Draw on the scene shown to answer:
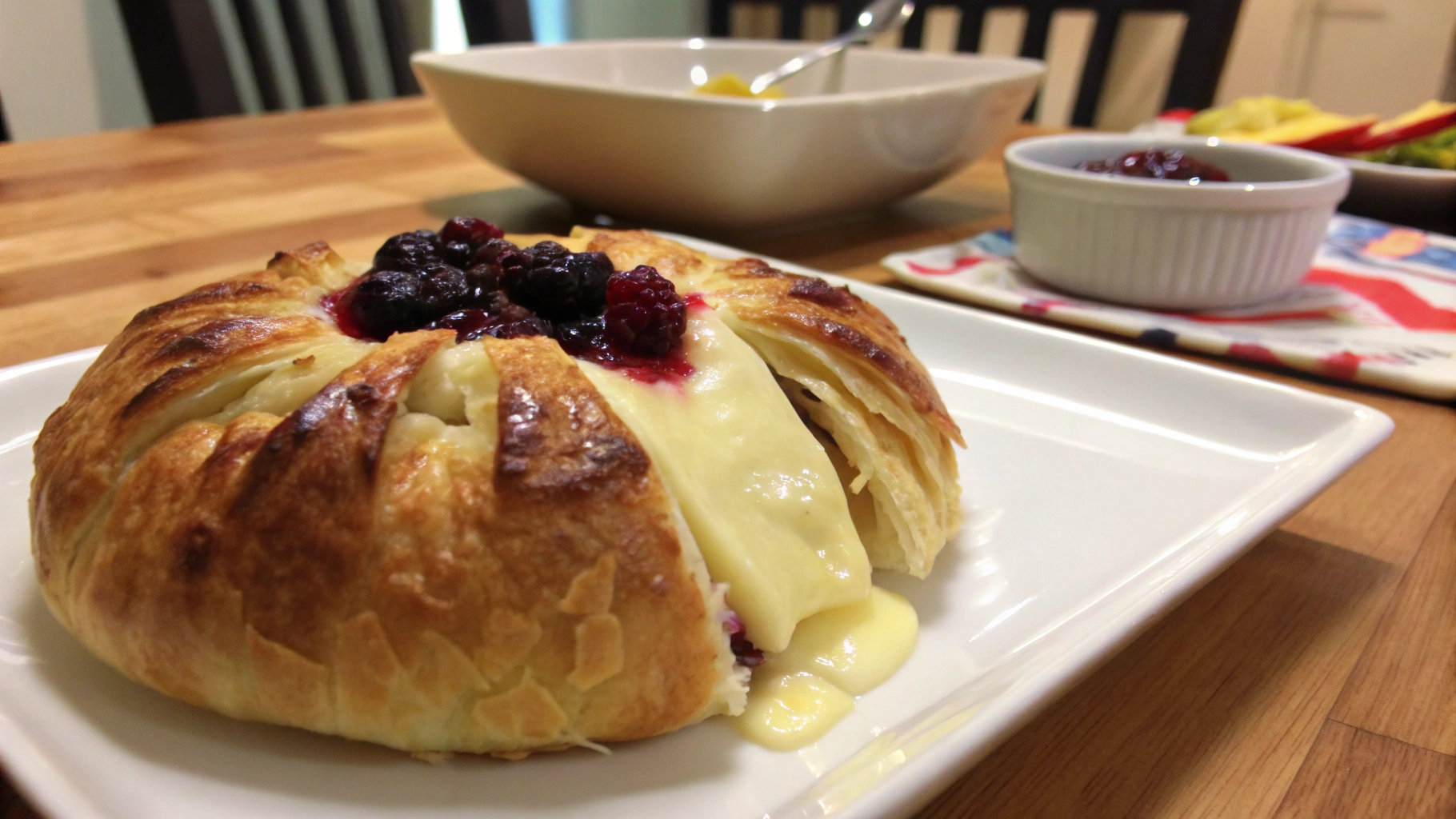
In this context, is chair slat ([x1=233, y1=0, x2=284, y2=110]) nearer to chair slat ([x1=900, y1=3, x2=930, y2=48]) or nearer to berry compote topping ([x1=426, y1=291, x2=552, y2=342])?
chair slat ([x1=900, y1=3, x2=930, y2=48])

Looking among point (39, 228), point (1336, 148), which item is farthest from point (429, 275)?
point (1336, 148)

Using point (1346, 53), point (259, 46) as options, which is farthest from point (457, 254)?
point (1346, 53)

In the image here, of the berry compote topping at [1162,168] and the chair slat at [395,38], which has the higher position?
the berry compote topping at [1162,168]

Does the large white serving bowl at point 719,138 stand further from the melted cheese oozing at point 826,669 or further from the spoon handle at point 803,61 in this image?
the melted cheese oozing at point 826,669

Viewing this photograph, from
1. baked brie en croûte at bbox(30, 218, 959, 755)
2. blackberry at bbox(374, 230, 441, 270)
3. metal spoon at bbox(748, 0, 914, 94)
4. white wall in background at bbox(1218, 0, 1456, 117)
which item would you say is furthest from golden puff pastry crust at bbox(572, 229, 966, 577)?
white wall in background at bbox(1218, 0, 1456, 117)

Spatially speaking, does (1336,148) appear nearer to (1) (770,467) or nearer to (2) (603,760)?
(1) (770,467)

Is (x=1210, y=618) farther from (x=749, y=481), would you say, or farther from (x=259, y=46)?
(x=259, y=46)

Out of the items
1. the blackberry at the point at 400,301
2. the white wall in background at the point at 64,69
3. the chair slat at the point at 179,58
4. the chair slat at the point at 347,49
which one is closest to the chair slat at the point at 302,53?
the chair slat at the point at 347,49
